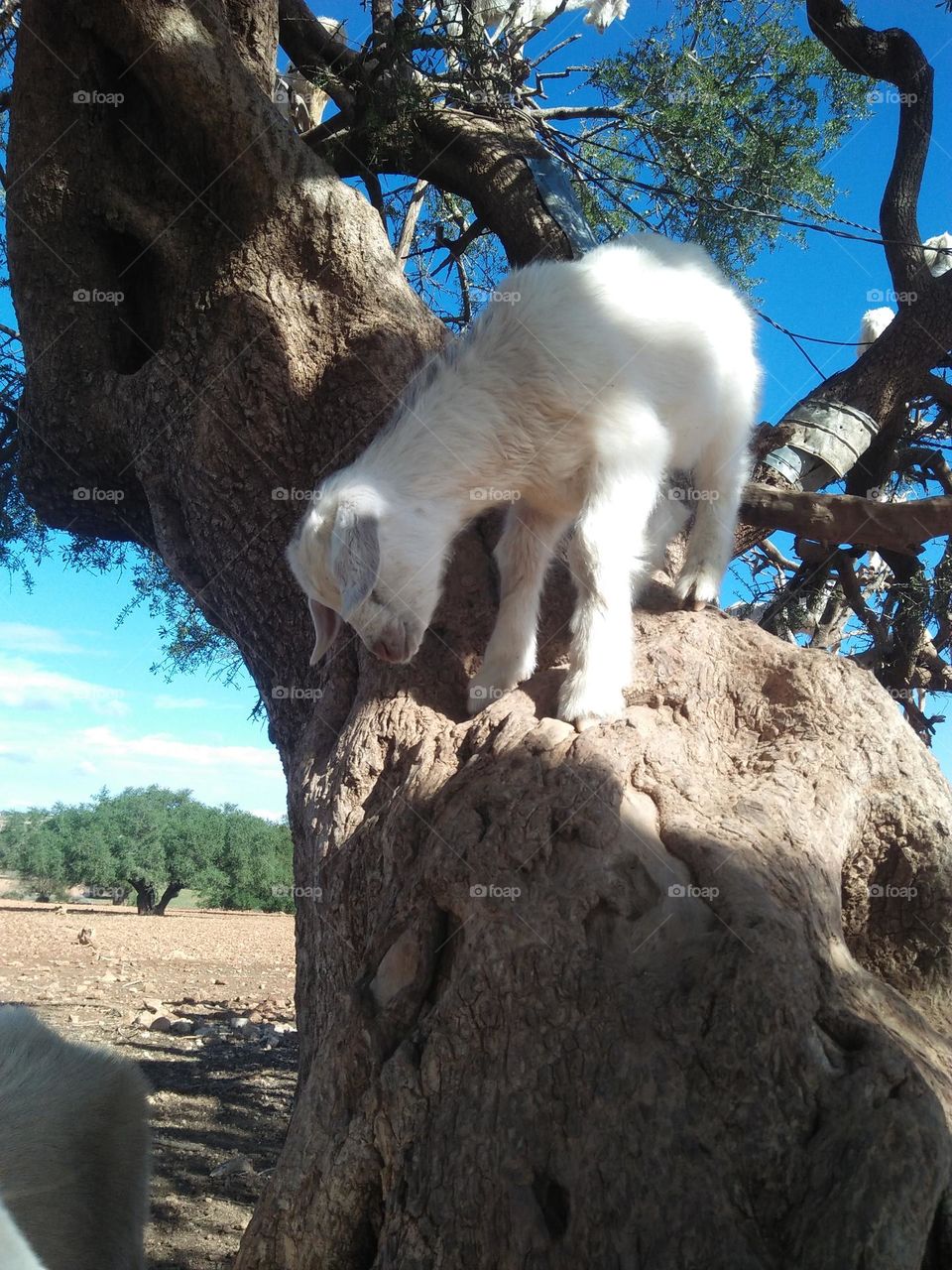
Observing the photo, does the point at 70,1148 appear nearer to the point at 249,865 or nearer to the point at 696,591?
the point at 696,591

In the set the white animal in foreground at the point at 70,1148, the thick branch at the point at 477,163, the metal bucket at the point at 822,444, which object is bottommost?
the white animal in foreground at the point at 70,1148

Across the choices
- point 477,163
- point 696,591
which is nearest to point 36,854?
point 477,163

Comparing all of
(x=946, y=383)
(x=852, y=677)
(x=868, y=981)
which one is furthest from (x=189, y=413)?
(x=946, y=383)

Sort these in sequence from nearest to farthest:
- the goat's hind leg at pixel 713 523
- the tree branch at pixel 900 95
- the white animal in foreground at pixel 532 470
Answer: the white animal in foreground at pixel 532 470 < the goat's hind leg at pixel 713 523 < the tree branch at pixel 900 95

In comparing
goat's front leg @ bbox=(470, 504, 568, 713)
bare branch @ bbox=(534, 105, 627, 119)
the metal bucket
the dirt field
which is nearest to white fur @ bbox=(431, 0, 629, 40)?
bare branch @ bbox=(534, 105, 627, 119)

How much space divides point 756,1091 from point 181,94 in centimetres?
484

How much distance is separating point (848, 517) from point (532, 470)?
1964 millimetres

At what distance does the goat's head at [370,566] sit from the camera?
3.38 metres

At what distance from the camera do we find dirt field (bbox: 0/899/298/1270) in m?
4.30

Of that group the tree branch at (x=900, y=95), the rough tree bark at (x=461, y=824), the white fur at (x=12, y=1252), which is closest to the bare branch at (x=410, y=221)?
the rough tree bark at (x=461, y=824)

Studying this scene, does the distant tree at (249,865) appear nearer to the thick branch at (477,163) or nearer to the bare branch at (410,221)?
the bare branch at (410,221)

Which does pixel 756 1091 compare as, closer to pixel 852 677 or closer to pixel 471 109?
pixel 852 677

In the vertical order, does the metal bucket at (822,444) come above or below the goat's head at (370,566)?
above

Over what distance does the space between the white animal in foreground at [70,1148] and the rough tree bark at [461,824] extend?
27.7 inches
